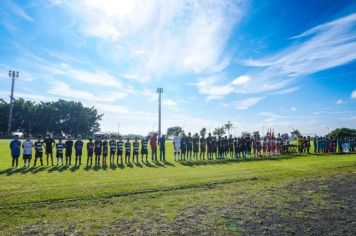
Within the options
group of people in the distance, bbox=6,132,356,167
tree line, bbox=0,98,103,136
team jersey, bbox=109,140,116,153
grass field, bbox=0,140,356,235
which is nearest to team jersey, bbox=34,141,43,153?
group of people in the distance, bbox=6,132,356,167

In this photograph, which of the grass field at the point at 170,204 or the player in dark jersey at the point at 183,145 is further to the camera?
the player in dark jersey at the point at 183,145

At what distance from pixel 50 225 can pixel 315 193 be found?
8.80 meters

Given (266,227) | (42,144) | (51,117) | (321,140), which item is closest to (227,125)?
(51,117)

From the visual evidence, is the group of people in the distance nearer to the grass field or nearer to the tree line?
the grass field

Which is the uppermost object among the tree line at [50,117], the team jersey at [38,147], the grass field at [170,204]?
the tree line at [50,117]

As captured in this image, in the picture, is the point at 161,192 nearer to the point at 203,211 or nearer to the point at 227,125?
the point at 203,211

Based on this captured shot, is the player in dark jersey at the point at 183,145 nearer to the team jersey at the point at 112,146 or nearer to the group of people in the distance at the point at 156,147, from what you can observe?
the group of people in the distance at the point at 156,147

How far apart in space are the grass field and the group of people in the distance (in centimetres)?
446

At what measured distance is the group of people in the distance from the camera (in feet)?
57.8

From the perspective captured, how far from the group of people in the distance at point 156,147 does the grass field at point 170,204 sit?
14.6ft

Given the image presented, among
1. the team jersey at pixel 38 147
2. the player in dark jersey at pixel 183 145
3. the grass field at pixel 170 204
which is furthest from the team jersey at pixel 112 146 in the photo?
the grass field at pixel 170 204


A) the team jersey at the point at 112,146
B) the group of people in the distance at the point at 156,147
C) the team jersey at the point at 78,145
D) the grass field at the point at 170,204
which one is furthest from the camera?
the team jersey at the point at 112,146

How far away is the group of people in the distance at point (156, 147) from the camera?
17.6m

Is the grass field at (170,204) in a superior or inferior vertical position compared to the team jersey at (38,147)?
inferior
